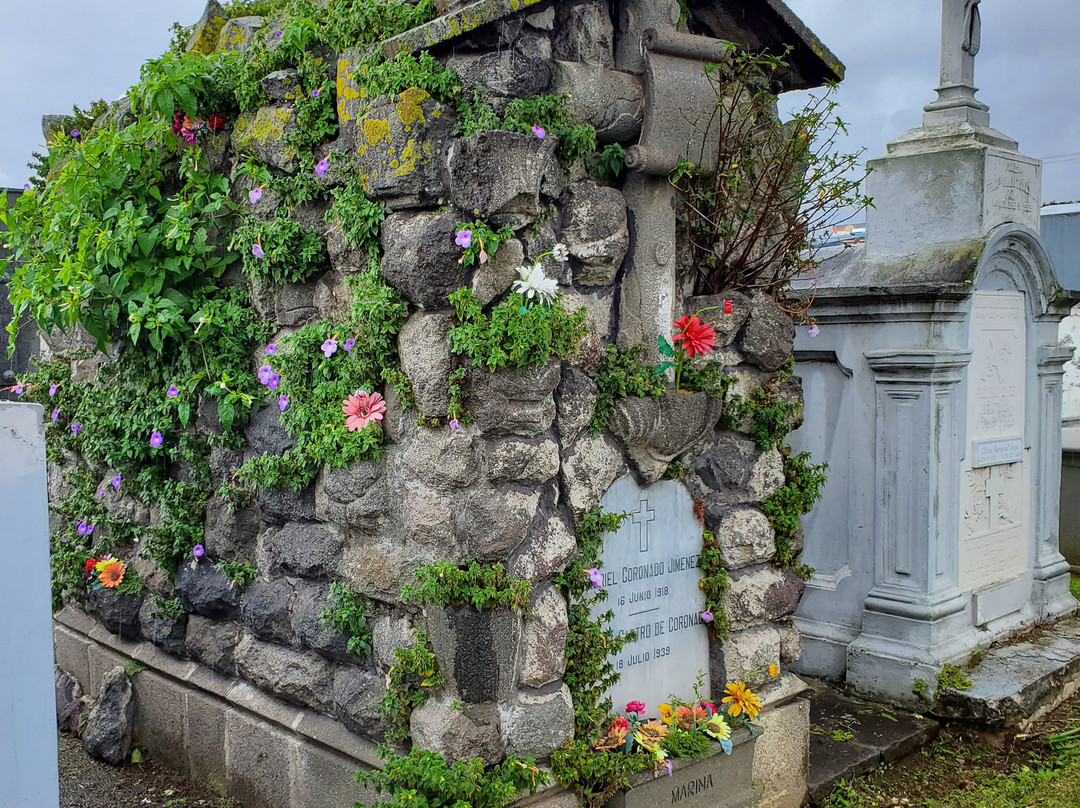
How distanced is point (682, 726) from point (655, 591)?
0.46 metres

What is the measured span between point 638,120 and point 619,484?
1.16 m

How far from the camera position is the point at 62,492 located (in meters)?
4.79

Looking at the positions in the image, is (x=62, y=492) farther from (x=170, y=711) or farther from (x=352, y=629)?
(x=352, y=629)

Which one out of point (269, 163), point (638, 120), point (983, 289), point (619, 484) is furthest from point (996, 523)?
point (269, 163)

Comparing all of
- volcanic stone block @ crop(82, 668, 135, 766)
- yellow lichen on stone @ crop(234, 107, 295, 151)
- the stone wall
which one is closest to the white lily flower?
the stone wall

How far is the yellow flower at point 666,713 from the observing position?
130 inches

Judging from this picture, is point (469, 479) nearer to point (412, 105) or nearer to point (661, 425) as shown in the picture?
point (661, 425)

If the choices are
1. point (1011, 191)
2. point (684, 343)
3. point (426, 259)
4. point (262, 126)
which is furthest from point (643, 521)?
point (1011, 191)

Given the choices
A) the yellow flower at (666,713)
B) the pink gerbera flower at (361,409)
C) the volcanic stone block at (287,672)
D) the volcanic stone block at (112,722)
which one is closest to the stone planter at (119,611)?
the volcanic stone block at (112,722)

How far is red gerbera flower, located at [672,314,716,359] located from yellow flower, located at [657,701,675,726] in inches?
47.3

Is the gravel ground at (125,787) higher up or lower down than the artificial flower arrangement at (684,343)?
lower down

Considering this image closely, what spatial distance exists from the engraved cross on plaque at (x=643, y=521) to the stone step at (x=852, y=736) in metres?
1.35

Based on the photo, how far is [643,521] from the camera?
10.8 ft

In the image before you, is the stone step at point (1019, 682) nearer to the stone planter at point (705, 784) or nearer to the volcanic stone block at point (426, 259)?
the stone planter at point (705, 784)
